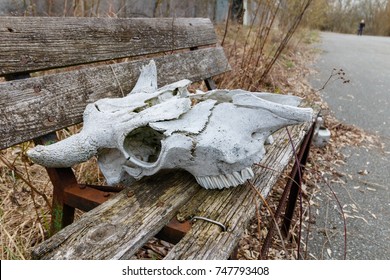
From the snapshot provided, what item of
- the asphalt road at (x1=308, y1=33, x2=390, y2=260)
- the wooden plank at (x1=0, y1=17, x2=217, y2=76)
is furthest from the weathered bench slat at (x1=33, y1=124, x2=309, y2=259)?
the asphalt road at (x1=308, y1=33, x2=390, y2=260)

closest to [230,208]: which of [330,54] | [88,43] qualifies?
[88,43]

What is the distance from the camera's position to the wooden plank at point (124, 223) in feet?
2.94

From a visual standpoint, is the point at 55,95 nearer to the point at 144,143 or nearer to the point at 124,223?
the point at 144,143

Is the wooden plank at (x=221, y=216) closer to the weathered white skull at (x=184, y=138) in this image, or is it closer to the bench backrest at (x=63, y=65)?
the weathered white skull at (x=184, y=138)

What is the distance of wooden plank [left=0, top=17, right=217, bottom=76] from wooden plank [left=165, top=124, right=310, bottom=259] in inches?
31.6

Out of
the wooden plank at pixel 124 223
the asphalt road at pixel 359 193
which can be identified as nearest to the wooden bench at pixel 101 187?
the wooden plank at pixel 124 223

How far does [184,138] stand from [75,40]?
767 millimetres

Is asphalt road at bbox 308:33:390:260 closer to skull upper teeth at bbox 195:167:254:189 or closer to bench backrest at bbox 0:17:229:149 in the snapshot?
skull upper teeth at bbox 195:167:254:189

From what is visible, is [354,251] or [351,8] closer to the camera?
[354,251]

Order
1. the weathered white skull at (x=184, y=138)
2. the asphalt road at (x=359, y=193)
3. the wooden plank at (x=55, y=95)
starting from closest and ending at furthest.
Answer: the weathered white skull at (x=184, y=138), the wooden plank at (x=55, y=95), the asphalt road at (x=359, y=193)

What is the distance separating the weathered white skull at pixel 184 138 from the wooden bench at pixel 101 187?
8 cm
